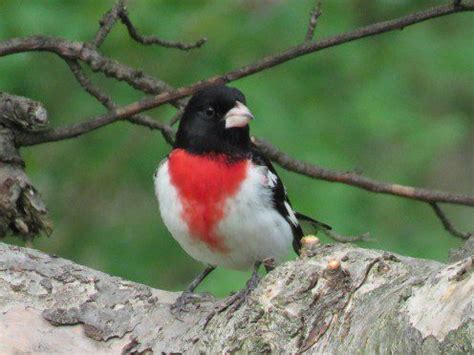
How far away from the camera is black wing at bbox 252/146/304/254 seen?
5.04m

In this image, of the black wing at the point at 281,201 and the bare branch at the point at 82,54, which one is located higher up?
the bare branch at the point at 82,54

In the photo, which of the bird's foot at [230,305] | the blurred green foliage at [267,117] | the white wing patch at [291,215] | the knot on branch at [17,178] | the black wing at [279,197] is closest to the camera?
the bird's foot at [230,305]

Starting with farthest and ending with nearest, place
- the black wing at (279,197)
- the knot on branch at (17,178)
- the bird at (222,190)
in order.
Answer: the black wing at (279,197)
the bird at (222,190)
the knot on branch at (17,178)

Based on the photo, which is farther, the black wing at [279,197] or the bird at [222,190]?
the black wing at [279,197]

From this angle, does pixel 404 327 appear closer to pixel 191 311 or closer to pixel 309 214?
pixel 191 311

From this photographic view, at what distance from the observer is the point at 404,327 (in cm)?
287

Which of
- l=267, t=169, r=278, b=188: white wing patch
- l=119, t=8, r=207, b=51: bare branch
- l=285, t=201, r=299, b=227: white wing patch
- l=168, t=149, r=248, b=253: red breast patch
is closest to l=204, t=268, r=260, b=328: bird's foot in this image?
l=168, t=149, r=248, b=253: red breast patch

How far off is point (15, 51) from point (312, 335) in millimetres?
2287

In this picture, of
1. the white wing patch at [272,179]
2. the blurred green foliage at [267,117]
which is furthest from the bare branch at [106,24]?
the white wing patch at [272,179]

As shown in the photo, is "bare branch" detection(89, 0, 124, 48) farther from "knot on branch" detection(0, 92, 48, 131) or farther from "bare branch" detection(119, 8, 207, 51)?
"knot on branch" detection(0, 92, 48, 131)

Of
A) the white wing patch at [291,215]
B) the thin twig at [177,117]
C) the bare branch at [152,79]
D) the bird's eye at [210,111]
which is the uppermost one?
the bare branch at [152,79]

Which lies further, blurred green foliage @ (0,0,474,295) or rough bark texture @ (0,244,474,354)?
blurred green foliage @ (0,0,474,295)

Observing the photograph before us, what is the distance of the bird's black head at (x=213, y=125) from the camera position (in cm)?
498

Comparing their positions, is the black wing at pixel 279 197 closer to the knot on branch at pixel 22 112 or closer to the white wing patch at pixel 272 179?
the white wing patch at pixel 272 179
